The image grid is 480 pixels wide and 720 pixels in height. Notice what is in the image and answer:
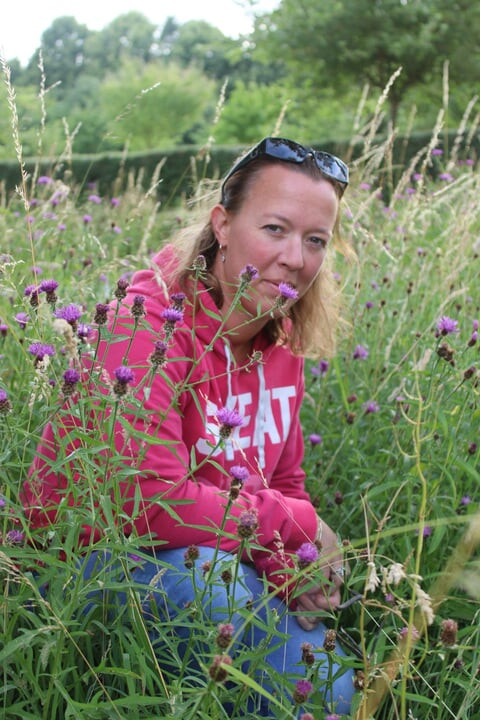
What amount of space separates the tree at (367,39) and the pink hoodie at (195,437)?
18.0 m

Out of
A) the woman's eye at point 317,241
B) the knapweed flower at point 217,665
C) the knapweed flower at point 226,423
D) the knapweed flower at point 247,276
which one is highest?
the knapweed flower at point 247,276

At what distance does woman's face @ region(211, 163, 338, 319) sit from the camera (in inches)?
87.4

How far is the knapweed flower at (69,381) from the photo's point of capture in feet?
4.72

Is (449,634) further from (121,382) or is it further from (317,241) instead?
(317,241)

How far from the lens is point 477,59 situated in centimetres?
1942

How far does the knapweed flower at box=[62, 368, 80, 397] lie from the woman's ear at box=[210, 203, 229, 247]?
40.2 inches

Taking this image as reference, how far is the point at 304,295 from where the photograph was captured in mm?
2678

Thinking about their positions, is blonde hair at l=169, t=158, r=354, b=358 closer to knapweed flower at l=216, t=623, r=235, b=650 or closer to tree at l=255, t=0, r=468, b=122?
knapweed flower at l=216, t=623, r=235, b=650

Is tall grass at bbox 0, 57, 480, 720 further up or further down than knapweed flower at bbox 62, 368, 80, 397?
further down

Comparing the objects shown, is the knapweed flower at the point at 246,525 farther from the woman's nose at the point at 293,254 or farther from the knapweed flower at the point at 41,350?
the woman's nose at the point at 293,254

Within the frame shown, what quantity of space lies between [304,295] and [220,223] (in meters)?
0.47

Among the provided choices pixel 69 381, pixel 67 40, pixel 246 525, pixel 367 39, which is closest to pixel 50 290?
pixel 69 381

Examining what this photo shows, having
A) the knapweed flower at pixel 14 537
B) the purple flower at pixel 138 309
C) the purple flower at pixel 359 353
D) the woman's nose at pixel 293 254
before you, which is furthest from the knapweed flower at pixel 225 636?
the purple flower at pixel 359 353

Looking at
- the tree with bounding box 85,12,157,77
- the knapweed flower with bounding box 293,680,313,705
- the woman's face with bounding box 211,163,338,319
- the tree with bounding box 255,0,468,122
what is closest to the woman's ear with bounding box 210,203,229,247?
the woman's face with bounding box 211,163,338,319
